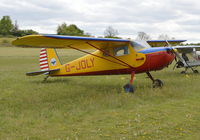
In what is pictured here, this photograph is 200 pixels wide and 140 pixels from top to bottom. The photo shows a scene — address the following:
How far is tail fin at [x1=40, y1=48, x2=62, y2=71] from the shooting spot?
11.5 meters

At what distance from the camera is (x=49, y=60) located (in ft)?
38.3

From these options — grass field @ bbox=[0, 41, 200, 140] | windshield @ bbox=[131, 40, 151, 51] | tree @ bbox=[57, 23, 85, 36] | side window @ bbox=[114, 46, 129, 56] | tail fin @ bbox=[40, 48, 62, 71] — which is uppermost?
tree @ bbox=[57, 23, 85, 36]

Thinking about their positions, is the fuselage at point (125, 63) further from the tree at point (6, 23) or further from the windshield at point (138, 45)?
the tree at point (6, 23)

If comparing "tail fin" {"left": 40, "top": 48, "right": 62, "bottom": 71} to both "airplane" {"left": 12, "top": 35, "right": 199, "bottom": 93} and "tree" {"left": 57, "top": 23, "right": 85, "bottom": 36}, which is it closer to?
"airplane" {"left": 12, "top": 35, "right": 199, "bottom": 93}

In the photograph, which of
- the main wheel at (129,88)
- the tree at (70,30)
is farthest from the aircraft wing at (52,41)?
the tree at (70,30)

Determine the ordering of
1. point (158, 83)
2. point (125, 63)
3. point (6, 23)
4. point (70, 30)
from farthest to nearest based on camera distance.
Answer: point (6, 23) → point (70, 30) → point (158, 83) → point (125, 63)

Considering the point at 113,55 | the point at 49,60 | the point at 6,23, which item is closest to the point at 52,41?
the point at 113,55

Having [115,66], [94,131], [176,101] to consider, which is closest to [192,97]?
[176,101]

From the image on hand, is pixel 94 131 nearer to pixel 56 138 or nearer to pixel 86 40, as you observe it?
pixel 56 138

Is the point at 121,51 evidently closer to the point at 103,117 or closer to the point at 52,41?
the point at 52,41

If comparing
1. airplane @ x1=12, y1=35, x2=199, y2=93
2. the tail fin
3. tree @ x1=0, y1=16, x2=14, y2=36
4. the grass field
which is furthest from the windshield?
tree @ x1=0, y1=16, x2=14, y2=36

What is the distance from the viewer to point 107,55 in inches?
373

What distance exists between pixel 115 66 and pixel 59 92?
92.4 inches

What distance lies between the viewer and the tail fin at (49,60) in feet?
37.6
